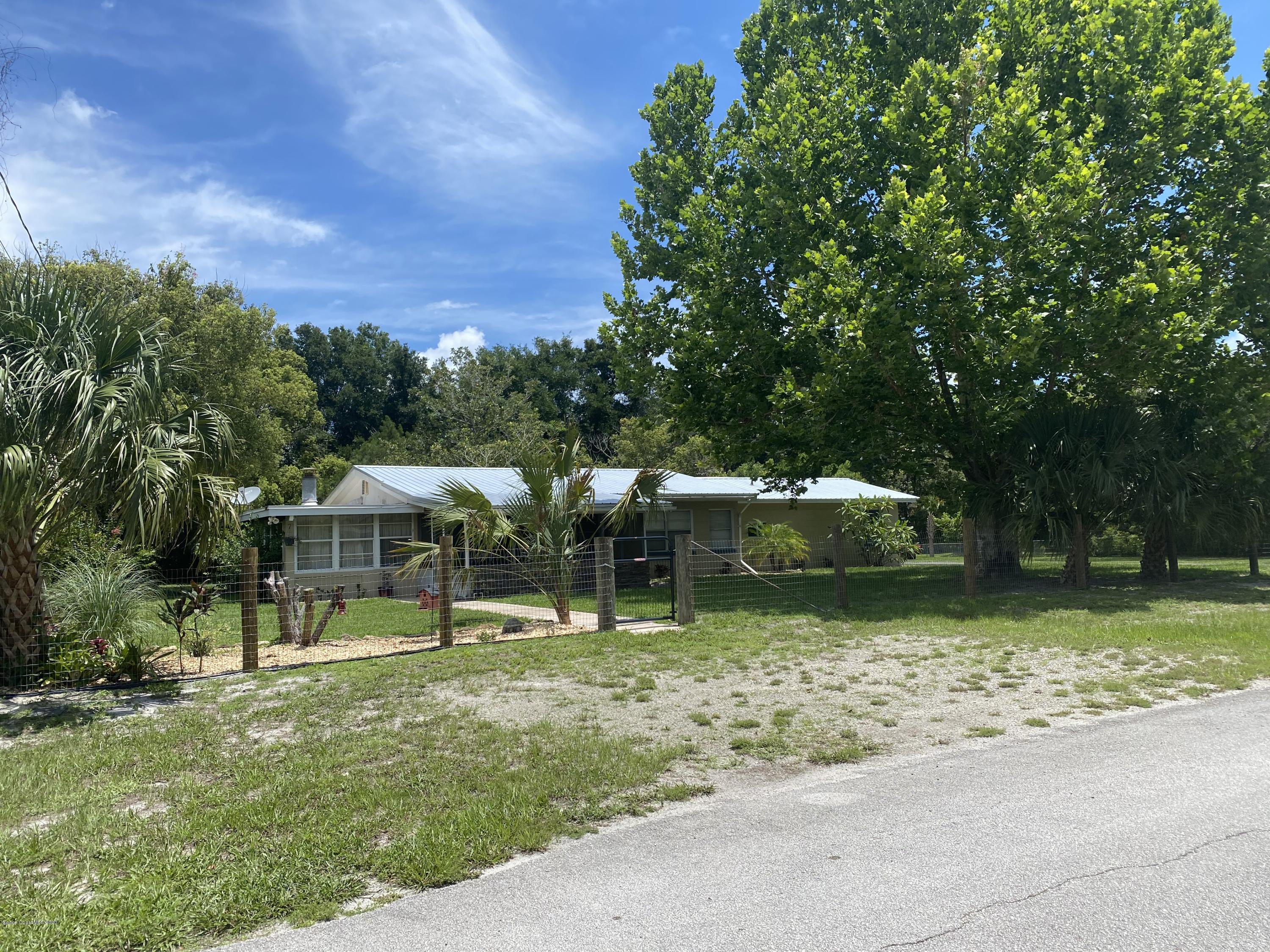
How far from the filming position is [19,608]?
27.1 feet

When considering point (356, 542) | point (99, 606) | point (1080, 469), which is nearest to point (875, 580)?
point (1080, 469)

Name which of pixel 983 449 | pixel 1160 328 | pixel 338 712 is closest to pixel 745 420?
pixel 983 449

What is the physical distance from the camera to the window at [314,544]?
19.5m

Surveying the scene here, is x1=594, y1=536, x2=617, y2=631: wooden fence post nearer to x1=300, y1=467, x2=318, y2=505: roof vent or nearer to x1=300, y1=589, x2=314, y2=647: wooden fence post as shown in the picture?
x1=300, y1=589, x2=314, y2=647: wooden fence post

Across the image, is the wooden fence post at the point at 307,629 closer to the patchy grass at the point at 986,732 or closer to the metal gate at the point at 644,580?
the metal gate at the point at 644,580

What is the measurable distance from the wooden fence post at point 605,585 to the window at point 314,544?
9.86m

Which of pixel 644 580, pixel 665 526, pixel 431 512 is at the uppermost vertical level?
pixel 431 512

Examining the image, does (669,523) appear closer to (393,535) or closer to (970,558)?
(393,535)

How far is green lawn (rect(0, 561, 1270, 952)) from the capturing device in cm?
387

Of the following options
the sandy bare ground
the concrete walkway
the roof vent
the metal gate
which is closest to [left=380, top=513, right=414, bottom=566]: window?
the concrete walkway

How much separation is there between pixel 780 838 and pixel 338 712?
442 centimetres

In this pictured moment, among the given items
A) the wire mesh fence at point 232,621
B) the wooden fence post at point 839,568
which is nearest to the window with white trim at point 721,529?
the wire mesh fence at point 232,621

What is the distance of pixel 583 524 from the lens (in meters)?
22.3

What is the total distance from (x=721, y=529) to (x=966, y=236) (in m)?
13.4
